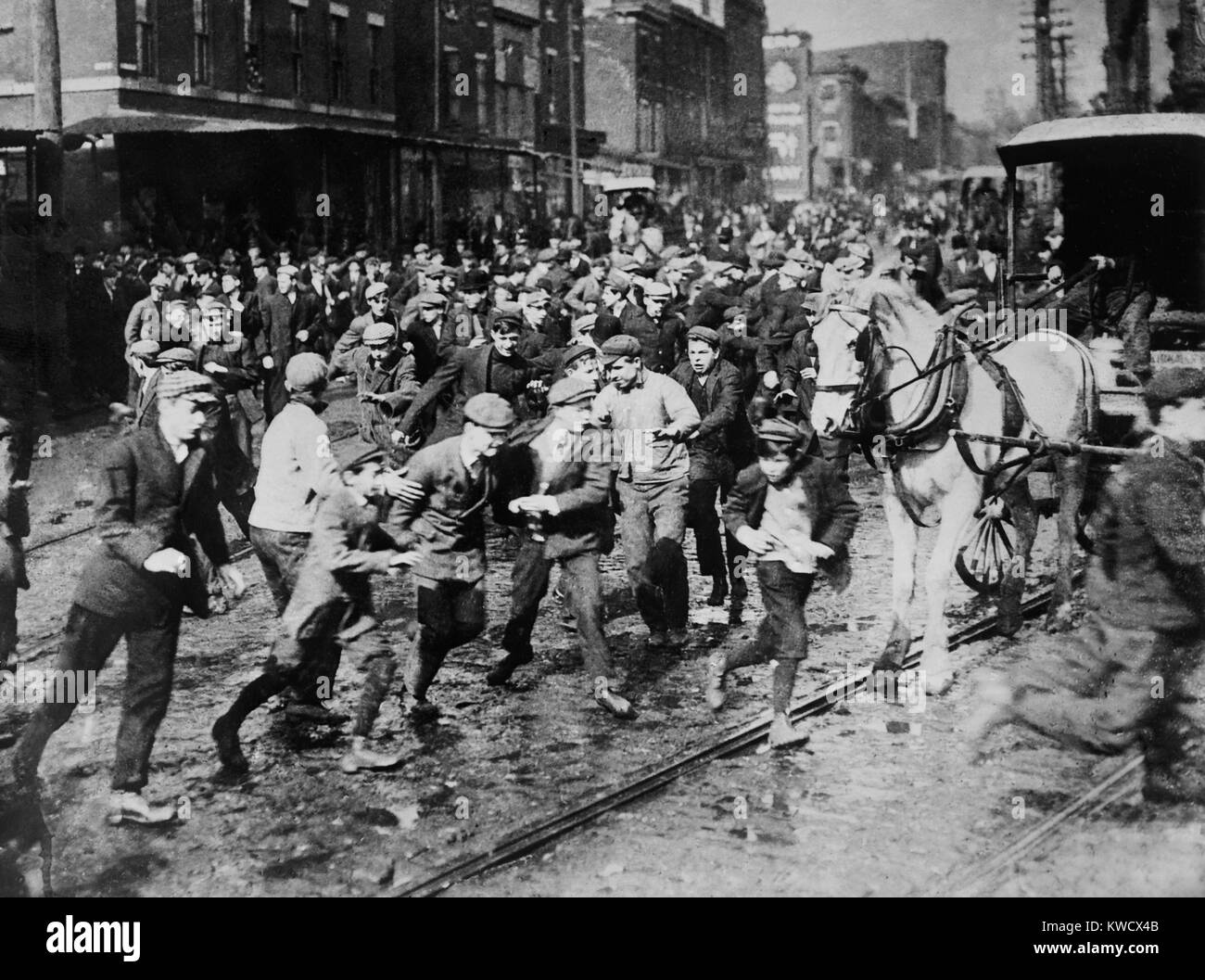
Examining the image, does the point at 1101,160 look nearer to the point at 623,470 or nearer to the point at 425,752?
the point at 623,470

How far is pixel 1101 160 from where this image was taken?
33.9 feet

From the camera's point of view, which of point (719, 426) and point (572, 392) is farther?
point (719, 426)

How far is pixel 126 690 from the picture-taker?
6.23 m

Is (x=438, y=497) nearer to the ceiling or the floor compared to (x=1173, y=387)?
nearer to the floor

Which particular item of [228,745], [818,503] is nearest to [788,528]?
[818,503]

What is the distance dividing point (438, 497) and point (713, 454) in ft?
8.15

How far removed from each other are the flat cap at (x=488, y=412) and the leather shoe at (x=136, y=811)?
A: 238 centimetres

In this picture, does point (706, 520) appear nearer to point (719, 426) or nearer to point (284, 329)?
point (719, 426)

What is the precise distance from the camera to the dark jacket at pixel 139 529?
20.3ft

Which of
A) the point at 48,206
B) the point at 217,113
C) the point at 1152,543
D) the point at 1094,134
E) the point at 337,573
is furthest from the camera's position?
the point at 217,113

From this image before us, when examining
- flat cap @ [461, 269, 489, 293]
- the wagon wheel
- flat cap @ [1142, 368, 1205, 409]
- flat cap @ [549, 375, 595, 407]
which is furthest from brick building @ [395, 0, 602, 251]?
flat cap @ [1142, 368, 1205, 409]

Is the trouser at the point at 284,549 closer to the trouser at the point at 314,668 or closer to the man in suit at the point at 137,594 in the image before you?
the trouser at the point at 314,668

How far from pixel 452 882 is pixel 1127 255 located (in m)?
7.40

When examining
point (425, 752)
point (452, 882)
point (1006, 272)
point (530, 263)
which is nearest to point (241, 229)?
point (530, 263)
